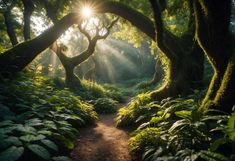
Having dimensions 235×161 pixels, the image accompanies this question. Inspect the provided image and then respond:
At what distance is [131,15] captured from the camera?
41.2 feet

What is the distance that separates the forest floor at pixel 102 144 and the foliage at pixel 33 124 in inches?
13.9

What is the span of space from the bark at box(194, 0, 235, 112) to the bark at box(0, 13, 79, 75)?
6.42m

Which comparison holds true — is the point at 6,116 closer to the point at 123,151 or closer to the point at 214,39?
the point at 123,151

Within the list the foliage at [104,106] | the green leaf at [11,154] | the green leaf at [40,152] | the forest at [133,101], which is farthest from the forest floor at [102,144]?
the foliage at [104,106]

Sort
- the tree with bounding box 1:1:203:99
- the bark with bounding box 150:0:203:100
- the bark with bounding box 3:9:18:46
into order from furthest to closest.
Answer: the bark with bounding box 3:9:18:46
the bark with bounding box 150:0:203:100
the tree with bounding box 1:1:203:99

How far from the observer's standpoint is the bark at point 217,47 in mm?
6191

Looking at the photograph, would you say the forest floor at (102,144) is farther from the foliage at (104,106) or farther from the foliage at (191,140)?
the foliage at (104,106)

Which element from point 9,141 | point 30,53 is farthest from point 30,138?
point 30,53

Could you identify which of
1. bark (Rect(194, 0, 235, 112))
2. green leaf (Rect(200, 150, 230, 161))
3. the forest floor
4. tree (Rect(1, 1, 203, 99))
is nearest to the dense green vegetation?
the forest floor

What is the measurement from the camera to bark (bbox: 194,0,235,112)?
619 cm

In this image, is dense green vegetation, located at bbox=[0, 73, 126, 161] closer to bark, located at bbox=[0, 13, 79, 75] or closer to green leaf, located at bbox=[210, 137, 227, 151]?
bark, located at bbox=[0, 13, 79, 75]

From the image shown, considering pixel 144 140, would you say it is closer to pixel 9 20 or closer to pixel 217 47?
pixel 217 47

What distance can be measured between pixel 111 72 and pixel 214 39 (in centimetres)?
3572

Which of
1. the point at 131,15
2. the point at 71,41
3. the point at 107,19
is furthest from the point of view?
the point at 71,41
